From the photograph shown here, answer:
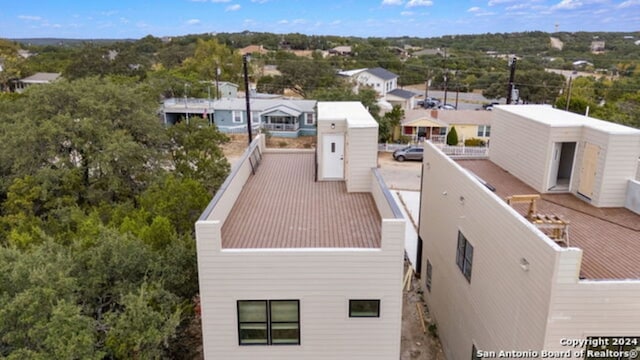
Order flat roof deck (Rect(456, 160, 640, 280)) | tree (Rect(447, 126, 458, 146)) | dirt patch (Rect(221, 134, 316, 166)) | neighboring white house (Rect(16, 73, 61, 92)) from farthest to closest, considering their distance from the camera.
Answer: neighboring white house (Rect(16, 73, 61, 92)) → dirt patch (Rect(221, 134, 316, 166)) → tree (Rect(447, 126, 458, 146)) → flat roof deck (Rect(456, 160, 640, 280))

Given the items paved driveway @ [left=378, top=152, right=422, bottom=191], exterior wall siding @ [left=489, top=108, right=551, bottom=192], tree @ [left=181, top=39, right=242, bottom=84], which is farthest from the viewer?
tree @ [left=181, top=39, right=242, bottom=84]

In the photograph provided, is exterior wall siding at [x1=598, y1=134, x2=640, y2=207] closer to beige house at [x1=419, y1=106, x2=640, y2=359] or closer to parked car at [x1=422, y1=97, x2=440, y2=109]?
beige house at [x1=419, y1=106, x2=640, y2=359]

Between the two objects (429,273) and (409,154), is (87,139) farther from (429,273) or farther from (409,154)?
(409,154)

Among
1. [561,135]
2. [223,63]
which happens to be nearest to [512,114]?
[561,135]

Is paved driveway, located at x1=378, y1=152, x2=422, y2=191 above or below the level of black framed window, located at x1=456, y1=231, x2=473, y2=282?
below

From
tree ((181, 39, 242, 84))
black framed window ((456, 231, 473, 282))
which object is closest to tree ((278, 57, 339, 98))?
tree ((181, 39, 242, 84))

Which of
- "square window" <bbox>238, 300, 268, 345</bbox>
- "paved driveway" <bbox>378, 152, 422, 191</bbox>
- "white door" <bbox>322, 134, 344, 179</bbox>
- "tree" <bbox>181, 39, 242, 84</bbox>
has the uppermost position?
"tree" <bbox>181, 39, 242, 84</bbox>

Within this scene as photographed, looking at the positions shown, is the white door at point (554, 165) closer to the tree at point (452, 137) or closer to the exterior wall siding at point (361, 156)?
the exterior wall siding at point (361, 156)
